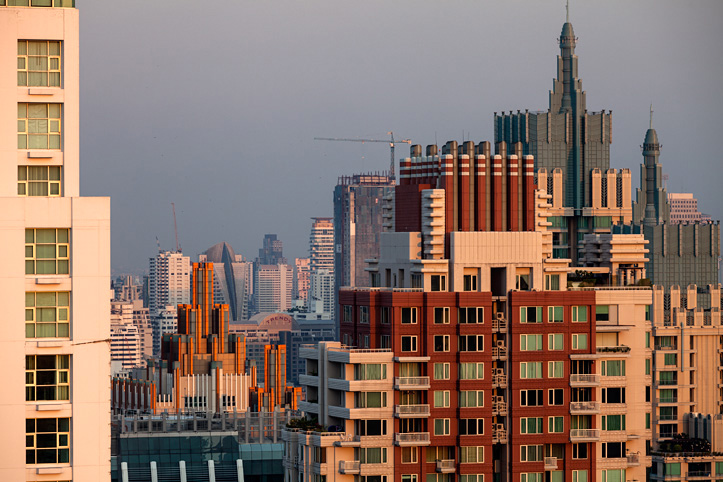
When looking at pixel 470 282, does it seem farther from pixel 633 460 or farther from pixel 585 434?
pixel 633 460

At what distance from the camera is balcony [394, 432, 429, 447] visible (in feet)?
339

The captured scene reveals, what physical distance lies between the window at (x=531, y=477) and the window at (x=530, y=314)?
35.5 feet

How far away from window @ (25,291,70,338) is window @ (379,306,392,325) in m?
54.0

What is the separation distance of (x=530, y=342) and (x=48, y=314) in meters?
58.3

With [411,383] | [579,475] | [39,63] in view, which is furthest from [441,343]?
[39,63]

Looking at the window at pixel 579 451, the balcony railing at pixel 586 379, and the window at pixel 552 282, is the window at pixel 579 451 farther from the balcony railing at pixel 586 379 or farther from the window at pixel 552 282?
Result: the window at pixel 552 282

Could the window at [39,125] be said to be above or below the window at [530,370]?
above

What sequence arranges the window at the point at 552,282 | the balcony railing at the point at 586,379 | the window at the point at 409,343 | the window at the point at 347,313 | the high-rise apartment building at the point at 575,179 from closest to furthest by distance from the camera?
the window at the point at 409,343, the balcony railing at the point at 586,379, the window at the point at 552,282, the window at the point at 347,313, the high-rise apartment building at the point at 575,179

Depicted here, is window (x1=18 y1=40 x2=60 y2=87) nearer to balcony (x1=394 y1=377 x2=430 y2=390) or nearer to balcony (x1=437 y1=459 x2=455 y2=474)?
balcony (x1=394 y1=377 x2=430 y2=390)

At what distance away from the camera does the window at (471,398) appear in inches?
4136

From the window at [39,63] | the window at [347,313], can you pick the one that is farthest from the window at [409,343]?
the window at [39,63]

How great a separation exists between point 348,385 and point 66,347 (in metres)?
52.0

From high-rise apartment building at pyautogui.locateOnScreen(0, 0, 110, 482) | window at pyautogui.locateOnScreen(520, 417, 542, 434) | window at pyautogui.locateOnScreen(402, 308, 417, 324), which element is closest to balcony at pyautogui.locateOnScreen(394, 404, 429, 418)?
window at pyautogui.locateOnScreen(402, 308, 417, 324)

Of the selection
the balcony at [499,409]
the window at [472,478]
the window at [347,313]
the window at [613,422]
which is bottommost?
the window at [472,478]
